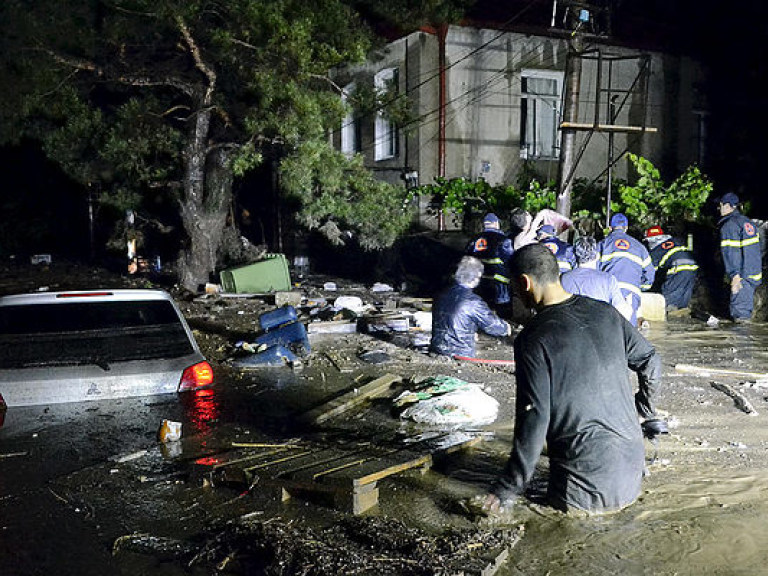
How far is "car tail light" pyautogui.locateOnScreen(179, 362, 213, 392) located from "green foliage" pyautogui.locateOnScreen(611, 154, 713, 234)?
1017 cm

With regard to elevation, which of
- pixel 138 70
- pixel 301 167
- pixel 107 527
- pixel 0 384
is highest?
pixel 138 70

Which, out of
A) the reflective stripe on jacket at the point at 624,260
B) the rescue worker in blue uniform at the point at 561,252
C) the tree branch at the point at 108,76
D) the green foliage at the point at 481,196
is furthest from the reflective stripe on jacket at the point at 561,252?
the tree branch at the point at 108,76

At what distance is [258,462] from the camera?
18.5 ft

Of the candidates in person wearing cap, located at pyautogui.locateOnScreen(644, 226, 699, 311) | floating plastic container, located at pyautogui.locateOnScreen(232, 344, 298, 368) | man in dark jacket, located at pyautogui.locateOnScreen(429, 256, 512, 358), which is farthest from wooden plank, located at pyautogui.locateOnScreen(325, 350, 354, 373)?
person wearing cap, located at pyautogui.locateOnScreen(644, 226, 699, 311)

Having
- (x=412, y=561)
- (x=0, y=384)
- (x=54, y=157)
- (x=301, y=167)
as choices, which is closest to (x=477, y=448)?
(x=412, y=561)

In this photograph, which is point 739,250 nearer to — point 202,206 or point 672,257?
point 672,257

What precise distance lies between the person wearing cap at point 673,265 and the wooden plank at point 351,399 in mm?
6672

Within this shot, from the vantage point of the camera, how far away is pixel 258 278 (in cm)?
1667

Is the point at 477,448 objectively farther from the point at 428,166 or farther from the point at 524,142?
the point at 524,142

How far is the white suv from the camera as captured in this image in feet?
21.2

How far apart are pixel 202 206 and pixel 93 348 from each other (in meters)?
11.3

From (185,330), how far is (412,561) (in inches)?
150

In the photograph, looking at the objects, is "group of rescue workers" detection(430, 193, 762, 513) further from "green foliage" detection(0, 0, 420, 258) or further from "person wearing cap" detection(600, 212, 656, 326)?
"green foliage" detection(0, 0, 420, 258)

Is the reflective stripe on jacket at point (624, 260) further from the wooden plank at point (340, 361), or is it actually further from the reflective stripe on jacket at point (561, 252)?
the wooden plank at point (340, 361)
